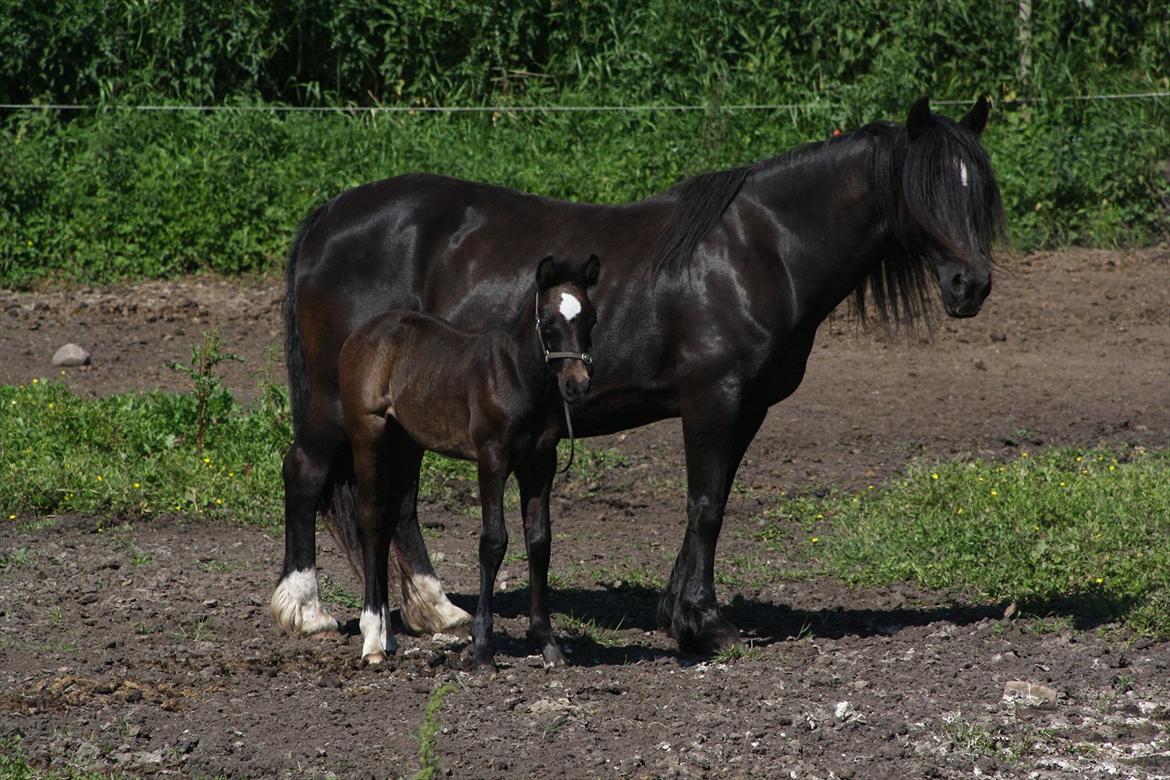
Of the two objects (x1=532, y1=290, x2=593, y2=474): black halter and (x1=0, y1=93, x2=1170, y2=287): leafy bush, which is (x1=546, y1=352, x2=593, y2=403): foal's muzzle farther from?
(x1=0, y1=93, x2=1170, y2=287): leafy bush

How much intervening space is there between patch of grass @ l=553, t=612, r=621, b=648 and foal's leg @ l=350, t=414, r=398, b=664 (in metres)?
0.81

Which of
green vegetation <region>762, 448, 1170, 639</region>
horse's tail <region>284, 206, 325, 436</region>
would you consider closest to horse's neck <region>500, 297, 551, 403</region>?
horse's tail <region>284, 206, 325, 436</region>

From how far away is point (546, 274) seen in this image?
5.27 meters

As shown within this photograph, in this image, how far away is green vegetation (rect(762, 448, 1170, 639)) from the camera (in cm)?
661

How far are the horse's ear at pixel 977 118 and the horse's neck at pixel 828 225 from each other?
16.1 inches

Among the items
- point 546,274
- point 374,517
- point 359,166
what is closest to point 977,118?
point 546,274

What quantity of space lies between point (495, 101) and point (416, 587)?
921 cm

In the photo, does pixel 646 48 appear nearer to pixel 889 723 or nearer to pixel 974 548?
pixel 974 548

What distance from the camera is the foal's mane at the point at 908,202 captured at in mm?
5898

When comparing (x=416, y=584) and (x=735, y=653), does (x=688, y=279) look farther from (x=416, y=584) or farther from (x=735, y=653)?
(x=416, y=584)

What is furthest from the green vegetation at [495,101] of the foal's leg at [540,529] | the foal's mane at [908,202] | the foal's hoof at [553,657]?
the foal's hoof at [553,657]

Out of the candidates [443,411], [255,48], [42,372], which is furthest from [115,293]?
[443,411]

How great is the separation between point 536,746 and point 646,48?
36.0ft

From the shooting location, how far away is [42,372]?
1065 centimetres
